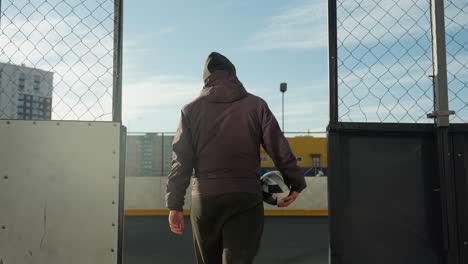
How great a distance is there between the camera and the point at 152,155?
14.0 meters

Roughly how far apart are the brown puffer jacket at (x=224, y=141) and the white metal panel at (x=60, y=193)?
571 millimetres

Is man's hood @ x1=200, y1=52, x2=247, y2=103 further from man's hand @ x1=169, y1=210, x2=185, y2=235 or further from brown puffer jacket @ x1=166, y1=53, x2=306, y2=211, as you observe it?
man's hand @ x1=169, y1=210, x2=185, y2=235

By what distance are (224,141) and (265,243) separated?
560 cm

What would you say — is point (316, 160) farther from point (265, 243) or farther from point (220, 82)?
point (220, 82)

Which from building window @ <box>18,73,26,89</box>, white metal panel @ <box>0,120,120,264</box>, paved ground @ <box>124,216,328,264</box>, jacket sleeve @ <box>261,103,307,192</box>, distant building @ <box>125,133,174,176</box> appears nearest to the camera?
jacket sleeve @ <box>261,103,307,192</box>

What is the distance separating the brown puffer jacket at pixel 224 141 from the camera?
247 cm

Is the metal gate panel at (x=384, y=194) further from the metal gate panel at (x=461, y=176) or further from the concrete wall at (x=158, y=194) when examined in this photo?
the concrete wall at (x=158, y=194)

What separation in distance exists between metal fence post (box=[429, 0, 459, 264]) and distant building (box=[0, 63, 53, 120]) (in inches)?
102

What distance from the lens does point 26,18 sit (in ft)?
9.95

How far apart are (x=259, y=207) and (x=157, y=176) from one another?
1154cm

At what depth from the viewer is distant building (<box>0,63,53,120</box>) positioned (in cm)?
301

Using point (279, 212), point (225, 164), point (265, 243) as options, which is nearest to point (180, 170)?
point (225, 164)

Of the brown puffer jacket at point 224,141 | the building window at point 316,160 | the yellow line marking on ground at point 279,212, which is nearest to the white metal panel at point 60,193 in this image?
the brown puffer jacket at point 224,141

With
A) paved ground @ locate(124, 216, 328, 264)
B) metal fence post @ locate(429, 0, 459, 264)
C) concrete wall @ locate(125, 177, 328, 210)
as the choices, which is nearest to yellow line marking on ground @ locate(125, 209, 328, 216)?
concrete wall @ locate(125, 177, 328, 210)
